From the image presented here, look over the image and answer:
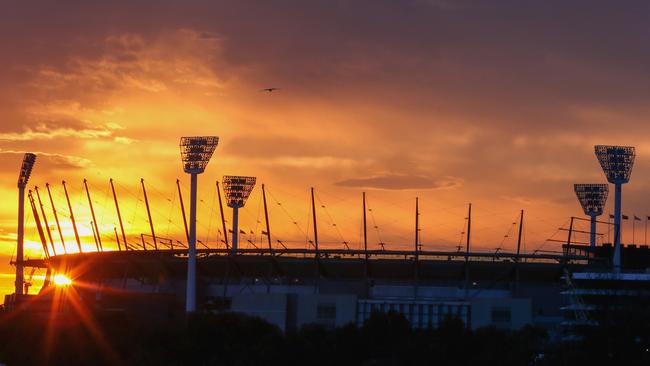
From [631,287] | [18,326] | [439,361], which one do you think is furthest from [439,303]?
[18,326]

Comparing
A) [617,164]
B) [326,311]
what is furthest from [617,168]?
[326,311]

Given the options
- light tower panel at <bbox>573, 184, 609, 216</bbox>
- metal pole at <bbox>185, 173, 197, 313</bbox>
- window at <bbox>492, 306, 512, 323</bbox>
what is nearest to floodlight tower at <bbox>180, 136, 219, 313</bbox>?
metal pole at <bbox>185, 173, 197, 313</bbox>

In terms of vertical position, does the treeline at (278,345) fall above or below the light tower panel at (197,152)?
below

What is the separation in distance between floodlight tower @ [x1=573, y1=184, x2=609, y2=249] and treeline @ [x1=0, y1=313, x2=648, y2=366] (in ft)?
166

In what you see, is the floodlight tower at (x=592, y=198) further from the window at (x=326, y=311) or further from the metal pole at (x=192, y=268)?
the metal pole at (x=192, y=268)

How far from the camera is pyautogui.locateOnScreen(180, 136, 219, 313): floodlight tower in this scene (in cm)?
16600

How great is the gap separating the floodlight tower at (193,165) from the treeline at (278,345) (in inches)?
327

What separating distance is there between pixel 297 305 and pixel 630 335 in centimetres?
5268

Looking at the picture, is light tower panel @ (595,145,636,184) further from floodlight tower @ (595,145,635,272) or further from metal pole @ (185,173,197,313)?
metal pole @ (185,173,197,313)

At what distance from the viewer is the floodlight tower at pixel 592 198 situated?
194875 mm

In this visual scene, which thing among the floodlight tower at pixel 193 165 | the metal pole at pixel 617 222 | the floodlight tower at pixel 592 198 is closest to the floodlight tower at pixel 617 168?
the metal pole at pixel 617 222

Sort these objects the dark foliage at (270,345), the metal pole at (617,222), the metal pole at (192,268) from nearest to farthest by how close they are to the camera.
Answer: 1. the dark foliage at (270,345)
2. the metal pole at (192,268)
3. the metal pole at (617,222)

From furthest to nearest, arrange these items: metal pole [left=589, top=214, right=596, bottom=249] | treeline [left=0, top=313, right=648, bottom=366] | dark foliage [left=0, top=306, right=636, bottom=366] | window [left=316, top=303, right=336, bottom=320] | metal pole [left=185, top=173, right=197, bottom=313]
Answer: metal pole [left=589, top=214, right=596, bottom=249], window [left=316, top=303, right=336, bottom=320], metal pole [left=185, top=173, right=197, bottom=313], dark foliage [left=0, top=306, right=636, bottom=366], treeline [left=0, top=313, right=648, bottom=366]

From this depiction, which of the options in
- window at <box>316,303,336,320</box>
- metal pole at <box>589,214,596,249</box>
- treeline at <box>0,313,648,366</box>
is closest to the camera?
treeline at <box>0,313,648,366</box>
